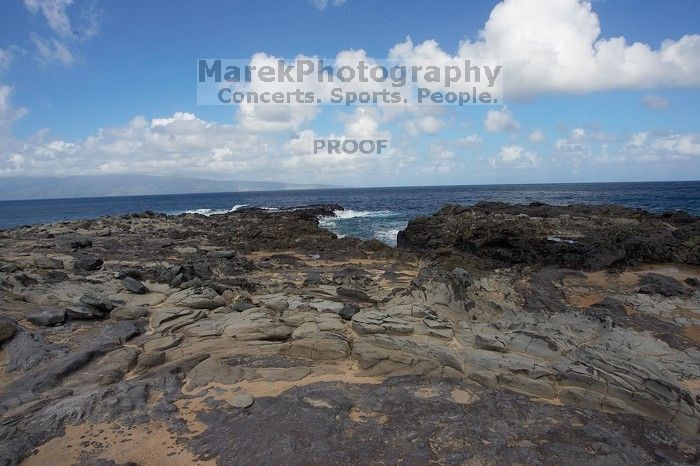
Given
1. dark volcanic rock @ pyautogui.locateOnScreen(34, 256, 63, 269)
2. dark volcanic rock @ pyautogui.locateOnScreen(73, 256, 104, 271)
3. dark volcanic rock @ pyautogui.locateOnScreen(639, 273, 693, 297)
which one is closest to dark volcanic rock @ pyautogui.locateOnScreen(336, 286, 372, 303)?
dark volcanic rock @ pyautogui.locateOnScreen(639, 273, 693, 297)

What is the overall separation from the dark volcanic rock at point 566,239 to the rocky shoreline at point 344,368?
2.00 metres

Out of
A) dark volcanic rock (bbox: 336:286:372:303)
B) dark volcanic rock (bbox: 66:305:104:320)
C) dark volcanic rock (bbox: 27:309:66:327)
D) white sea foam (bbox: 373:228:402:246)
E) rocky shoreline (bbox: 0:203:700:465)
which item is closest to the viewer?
rocky shoreline (bbox: 0:203:700:465)

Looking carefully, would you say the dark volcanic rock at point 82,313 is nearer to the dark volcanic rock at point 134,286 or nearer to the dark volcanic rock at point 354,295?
the dark volcanic rock at point 134,286

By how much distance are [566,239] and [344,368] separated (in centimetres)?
1756

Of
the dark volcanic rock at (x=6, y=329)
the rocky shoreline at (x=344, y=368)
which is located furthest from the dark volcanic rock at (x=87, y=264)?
the dark volcanic rock at (x=6, y=329)

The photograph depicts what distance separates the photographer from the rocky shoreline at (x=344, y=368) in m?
6.34

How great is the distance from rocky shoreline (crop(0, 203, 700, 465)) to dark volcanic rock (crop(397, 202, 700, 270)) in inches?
78.6

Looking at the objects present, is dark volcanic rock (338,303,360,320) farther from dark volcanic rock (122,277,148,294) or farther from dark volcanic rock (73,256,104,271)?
dark volcanic rock (73,256,104,271)

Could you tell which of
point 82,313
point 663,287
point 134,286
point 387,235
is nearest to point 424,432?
point 82,313

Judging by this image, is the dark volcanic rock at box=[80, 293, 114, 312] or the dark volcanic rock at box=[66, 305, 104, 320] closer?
the dark volcanic rock at box=[66, 305, 104, 320]

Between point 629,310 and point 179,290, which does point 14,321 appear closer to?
point 179,290

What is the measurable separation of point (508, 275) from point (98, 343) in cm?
1469

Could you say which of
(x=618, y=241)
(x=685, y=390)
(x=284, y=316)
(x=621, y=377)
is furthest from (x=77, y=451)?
(x=618, y=241)

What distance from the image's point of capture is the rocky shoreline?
6.34 meters
